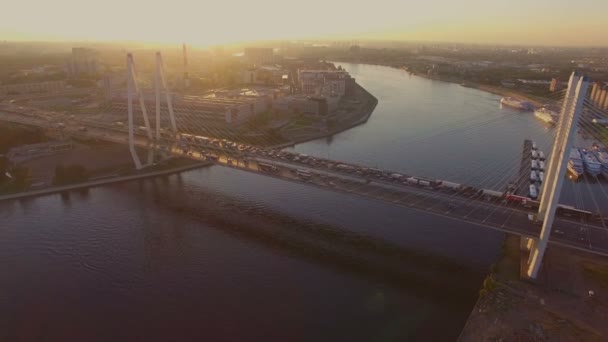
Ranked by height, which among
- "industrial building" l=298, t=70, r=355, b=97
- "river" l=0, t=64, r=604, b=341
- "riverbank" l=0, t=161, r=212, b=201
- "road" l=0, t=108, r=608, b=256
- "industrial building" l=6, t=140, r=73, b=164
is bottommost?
"river" l=0, t=64, r=604, b=341

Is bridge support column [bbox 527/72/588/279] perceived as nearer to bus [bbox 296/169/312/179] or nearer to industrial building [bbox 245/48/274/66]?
bus [bbox 296/169/312/179]

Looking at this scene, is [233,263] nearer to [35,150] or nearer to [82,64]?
[35,150]

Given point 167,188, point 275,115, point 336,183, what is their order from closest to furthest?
point 336,183 < point 167,188 < point 275,115

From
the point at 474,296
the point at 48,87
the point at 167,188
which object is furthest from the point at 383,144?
the point at 48,87

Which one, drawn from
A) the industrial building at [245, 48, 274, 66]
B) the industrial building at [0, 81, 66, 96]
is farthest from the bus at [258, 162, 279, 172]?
the industrial building at [245, 48, 274, 66]

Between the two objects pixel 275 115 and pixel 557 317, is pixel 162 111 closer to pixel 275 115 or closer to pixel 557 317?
pixel 275 115

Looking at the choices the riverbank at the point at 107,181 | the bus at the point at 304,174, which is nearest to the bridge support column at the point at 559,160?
the bus at the point at 304,174

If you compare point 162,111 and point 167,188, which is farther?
point 162,111
